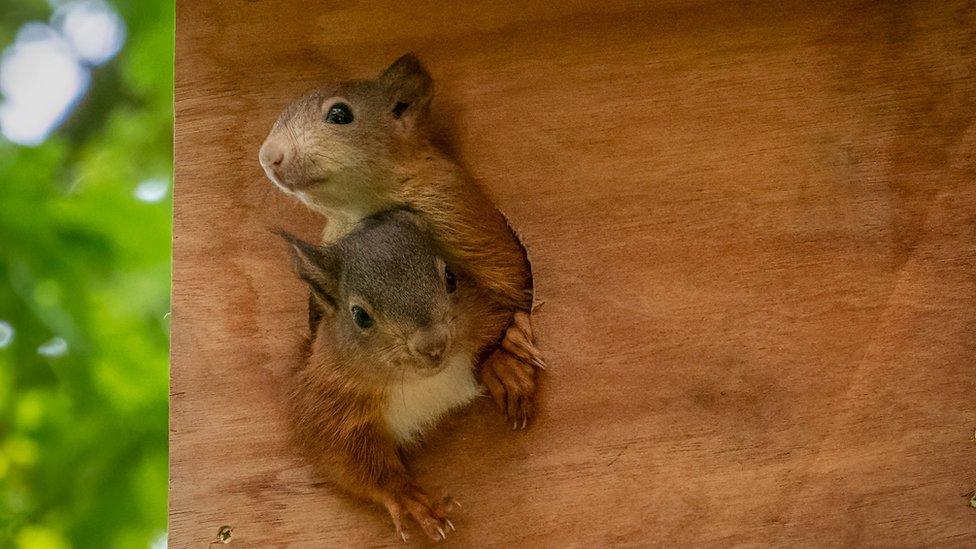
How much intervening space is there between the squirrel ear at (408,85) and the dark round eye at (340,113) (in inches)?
5.1

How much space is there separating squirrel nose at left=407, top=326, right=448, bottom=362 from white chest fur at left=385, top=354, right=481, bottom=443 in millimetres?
231

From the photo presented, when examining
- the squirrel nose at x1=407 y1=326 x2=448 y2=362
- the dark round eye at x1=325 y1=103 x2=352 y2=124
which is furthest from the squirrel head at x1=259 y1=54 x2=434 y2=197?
the squirrel nose at x1=407 y1=326 x2=448 y2=362

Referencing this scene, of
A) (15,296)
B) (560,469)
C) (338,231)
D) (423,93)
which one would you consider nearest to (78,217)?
(15,296)

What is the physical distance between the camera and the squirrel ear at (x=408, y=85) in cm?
A: 287

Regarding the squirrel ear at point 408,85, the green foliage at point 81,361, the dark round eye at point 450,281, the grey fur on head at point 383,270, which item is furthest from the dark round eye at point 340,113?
the green foliage at point 81,361

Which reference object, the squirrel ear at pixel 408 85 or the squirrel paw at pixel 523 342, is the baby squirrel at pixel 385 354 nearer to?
the squirrel paw at pixel 523 342

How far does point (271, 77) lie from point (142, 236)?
1.17 metres

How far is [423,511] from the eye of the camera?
264cm

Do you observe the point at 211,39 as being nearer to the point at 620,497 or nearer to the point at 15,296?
the point at 15,296

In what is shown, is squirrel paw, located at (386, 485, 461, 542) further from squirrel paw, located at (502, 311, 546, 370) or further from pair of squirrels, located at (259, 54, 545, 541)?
squirrel paw, located at (502, 311, 546, 370)

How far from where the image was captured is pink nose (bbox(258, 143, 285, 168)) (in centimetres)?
271

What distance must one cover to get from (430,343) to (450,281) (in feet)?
0.88

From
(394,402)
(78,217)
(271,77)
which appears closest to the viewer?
(394,402)

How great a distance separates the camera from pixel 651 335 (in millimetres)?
2705
